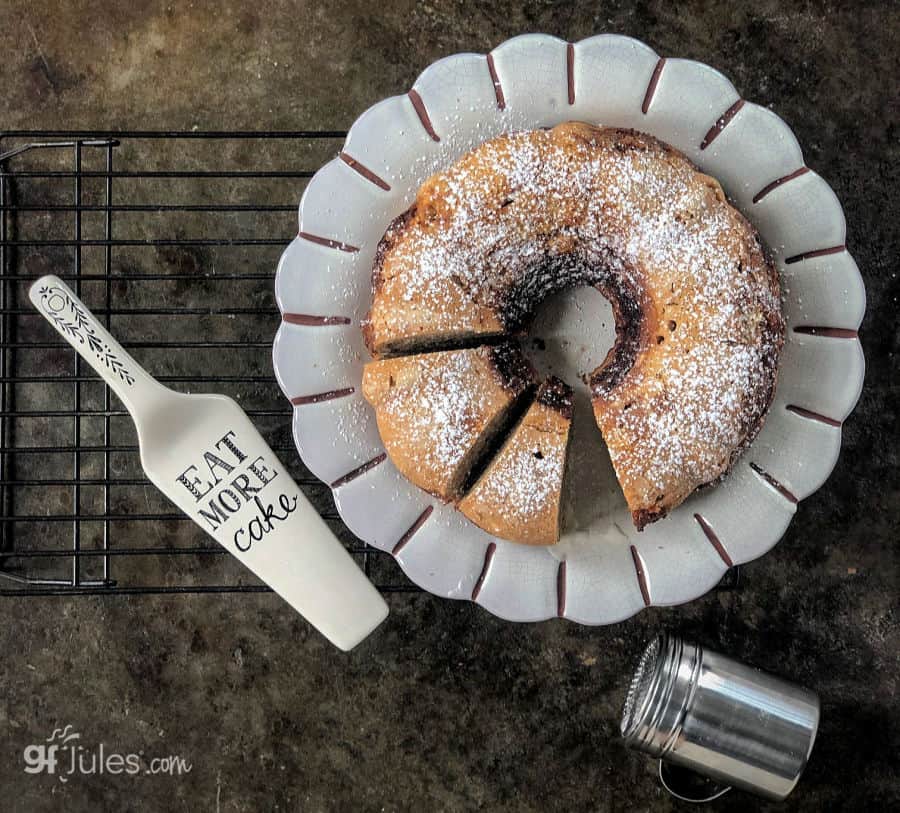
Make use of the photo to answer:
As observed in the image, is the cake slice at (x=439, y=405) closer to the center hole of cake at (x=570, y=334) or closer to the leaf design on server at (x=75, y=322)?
the center hole of cake at (x=570, y=334)

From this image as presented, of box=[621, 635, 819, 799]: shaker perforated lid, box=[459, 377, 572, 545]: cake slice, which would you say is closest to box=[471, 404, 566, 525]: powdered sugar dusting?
box=[459, 377, 572, 545]: cake slice

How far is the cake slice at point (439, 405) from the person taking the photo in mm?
1771

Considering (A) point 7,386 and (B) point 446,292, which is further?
(A) point 7,386

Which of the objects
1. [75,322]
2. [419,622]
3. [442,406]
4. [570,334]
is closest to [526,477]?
[442,406]

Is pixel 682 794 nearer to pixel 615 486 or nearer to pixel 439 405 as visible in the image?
pixel 615 486

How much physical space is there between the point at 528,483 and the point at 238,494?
65 centimetres

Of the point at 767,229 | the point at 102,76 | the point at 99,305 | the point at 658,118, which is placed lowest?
the point at 99,305

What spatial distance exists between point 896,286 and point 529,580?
1.35m

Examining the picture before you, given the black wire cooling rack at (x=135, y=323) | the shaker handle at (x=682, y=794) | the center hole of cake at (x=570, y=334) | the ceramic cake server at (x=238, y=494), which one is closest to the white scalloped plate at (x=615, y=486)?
the ceramic cake server at (x=238, y=494)

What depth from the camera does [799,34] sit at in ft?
7.65

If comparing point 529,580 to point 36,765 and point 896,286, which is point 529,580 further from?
point 36,765

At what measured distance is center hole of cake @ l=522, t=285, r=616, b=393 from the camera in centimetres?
196

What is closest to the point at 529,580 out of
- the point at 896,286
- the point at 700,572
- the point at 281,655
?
the point at 700,572

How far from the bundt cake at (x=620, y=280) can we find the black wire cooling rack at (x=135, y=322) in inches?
27.8
